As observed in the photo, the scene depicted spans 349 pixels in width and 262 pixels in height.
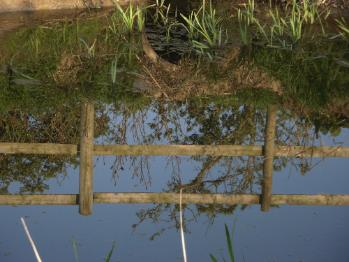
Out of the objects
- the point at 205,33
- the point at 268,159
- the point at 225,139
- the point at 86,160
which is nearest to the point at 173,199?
the point at 86,160

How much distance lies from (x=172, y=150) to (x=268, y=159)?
2.07 feet

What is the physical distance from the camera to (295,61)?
6.67 meters

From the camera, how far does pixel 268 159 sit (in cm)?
463

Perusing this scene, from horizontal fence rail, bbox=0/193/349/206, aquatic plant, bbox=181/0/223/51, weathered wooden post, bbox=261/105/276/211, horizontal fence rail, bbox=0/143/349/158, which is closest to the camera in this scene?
horizontal fence rail, bbox=0/193/349/206

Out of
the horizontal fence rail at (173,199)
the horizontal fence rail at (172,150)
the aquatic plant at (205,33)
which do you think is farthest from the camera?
the aquatic plant at (205,33)

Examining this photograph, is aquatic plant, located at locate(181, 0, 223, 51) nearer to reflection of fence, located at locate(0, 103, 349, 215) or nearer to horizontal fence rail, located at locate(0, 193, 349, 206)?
reflection of fence, located at locate(0, 103, 349, 215)

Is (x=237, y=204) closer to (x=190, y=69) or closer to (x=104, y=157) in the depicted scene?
(x=104, y=157)

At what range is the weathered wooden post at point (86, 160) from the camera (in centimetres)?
408

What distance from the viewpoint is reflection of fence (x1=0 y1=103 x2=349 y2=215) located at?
403 cm

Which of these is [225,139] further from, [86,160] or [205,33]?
[205,33]

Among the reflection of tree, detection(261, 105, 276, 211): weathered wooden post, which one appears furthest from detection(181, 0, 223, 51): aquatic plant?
detection(261, 105, 276, 211): weathered wooden post

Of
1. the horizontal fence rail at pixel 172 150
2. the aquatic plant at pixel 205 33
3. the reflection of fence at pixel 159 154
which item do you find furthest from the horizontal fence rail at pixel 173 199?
the aquatic plant at pixel 205 33

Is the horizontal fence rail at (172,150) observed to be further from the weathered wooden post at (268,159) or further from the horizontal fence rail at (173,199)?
the horizontal fence rail at (173,199)

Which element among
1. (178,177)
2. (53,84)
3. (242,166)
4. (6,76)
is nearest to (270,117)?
(242,166)
